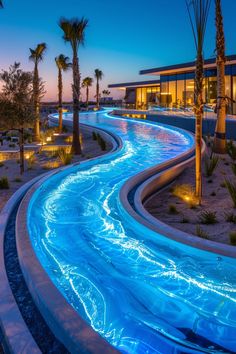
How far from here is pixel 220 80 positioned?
14875 millimetres

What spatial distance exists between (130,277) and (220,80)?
1134cm

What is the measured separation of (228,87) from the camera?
2897 cm

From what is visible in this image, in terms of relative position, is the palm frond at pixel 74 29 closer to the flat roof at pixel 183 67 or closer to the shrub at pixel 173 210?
the shrub at pixel 173 210

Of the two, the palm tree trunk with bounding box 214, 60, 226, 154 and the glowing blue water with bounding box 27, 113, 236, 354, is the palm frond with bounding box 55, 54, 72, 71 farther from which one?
the glowing blue water with bounding box 27, 113, 236, 354

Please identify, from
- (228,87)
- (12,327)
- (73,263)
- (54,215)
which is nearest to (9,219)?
(54,215)

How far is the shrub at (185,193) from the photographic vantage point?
378 inches

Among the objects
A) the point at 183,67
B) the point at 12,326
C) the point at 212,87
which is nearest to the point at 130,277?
the point at 12,326

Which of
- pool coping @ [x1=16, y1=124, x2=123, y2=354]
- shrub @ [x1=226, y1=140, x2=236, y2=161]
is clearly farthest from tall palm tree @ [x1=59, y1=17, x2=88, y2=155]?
pool coping @ [x1=16, y1=124, x2=123, y2=354]

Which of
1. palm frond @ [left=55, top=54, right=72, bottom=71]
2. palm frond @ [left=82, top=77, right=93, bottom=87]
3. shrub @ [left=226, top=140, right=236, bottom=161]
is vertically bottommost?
shrub @ [left=226, top=140, right=236, bottom=161]

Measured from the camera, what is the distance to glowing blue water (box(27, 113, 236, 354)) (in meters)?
4.23

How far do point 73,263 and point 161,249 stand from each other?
1.42 meters

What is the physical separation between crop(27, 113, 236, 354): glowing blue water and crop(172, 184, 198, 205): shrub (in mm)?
1918

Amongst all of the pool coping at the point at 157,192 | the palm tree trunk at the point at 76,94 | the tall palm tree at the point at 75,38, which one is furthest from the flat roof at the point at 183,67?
the pool coping at the point at 157,192

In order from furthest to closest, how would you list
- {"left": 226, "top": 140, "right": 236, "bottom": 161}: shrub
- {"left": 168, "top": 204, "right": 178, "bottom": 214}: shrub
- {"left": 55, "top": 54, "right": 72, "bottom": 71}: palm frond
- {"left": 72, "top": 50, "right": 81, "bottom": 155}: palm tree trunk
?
{"left": 55, "top": 54, "right": 72, "bottom": 71}: palm frond, {"left": 72, "top": 50, "right": 81, "bottom": 155}: palm tree trunk, {"left": 226, "top": 140, "right": 236, "bottom": 161}: shrub, {"left": 168, "top": 204, "right": 178, "bottom": 214}: shrub
